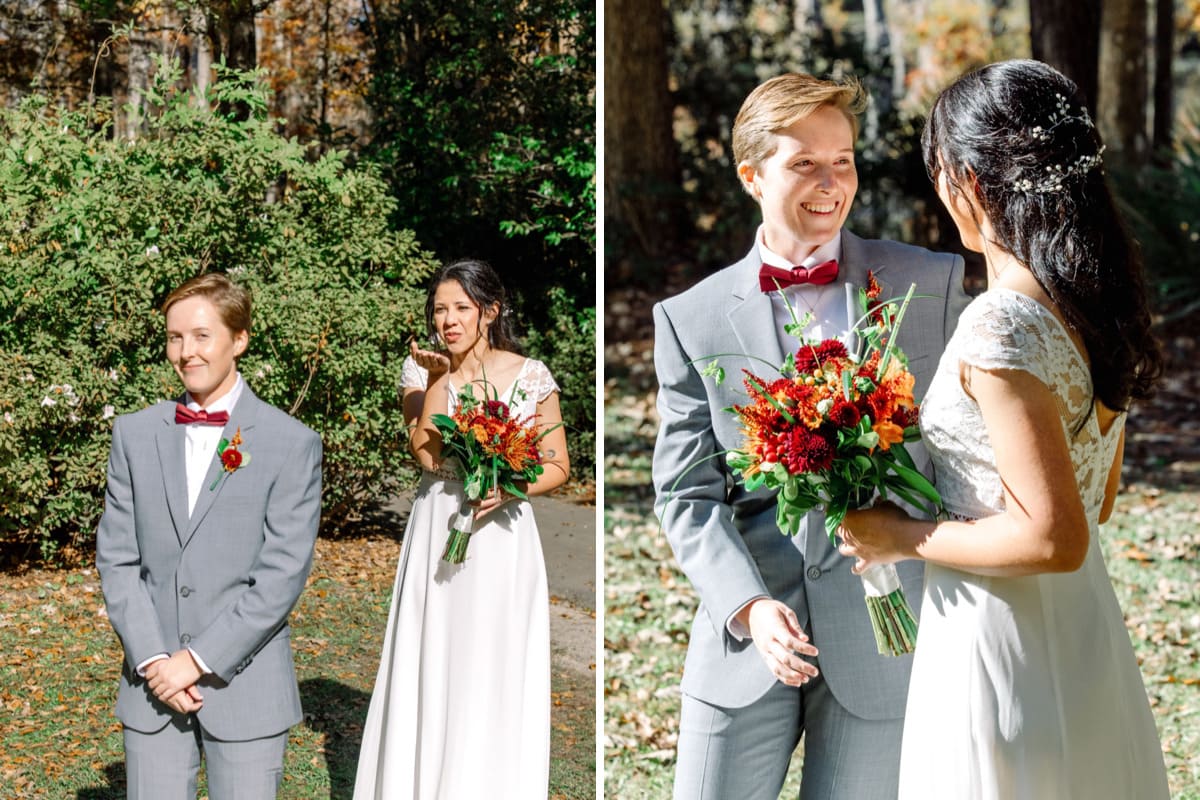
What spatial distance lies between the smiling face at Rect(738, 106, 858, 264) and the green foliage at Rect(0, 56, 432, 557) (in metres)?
6.58

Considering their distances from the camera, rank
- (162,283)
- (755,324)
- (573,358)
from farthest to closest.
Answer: (573,358) → (162,283) → (755,324)

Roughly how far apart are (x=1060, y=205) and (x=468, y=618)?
8.54 ft

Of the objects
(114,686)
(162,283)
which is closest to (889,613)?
(114,686)

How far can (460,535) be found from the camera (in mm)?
4223

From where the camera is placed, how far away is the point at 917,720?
8.20 ft

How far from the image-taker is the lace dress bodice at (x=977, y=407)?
2242 mm

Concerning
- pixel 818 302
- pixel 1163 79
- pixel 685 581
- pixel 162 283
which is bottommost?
pixel 685 581

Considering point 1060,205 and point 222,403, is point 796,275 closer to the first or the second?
point 1060,205

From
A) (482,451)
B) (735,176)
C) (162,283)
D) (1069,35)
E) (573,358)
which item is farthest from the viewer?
(735,176)

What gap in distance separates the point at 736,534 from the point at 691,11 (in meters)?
12.8

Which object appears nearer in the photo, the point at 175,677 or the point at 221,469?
the point at 175,677

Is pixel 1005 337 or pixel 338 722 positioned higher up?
pixel 1005 337

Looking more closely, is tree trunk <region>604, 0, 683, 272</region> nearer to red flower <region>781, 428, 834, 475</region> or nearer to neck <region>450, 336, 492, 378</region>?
neck <region>450, 336, 492, 378</region>

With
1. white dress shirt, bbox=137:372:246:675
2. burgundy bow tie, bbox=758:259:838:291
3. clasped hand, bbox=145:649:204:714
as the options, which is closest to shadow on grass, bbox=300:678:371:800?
clasped hand, bbox=145:649:204:714
